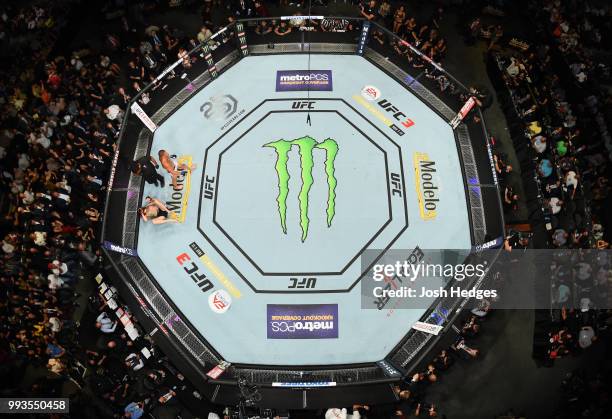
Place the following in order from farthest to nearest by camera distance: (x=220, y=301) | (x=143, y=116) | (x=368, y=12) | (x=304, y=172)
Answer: (x=368, y=12) < (x=143, y=116) < (x=304, y=172) < (x=220, y=301)

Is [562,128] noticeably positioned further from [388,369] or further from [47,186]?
[47,186]

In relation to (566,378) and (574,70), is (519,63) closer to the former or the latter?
(574,70)

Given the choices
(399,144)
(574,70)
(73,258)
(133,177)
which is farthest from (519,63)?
(73,258)

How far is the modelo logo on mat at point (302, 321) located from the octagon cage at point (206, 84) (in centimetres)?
80

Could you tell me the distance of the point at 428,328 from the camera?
497 inches

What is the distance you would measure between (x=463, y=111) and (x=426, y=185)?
2.34 meters

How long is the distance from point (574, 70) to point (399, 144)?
5469 millimetres

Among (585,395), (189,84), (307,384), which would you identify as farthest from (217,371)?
(189,84)

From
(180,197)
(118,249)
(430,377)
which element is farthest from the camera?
(180,197)

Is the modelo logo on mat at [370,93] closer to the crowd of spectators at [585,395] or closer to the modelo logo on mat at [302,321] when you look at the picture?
the modelo logo on mat at [302,321]

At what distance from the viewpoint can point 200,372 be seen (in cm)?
1223

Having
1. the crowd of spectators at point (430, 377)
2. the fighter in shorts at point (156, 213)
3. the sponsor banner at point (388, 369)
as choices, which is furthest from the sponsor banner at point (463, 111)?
the fighter in shorts at point (156, 213)

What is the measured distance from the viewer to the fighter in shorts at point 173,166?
14.0m

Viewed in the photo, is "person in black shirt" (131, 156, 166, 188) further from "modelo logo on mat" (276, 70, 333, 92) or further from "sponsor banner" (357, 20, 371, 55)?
"sponsor banner" (357, 20, 371, 55)
